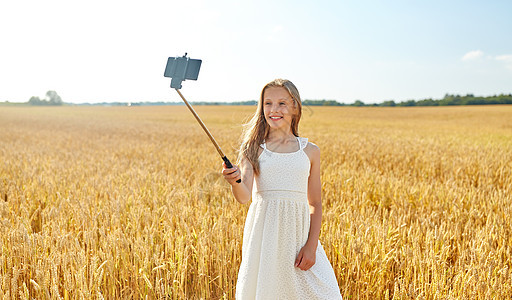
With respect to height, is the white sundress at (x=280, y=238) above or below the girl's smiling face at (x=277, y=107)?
below

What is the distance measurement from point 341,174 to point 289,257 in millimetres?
4605

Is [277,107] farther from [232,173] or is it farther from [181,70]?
[181,70]

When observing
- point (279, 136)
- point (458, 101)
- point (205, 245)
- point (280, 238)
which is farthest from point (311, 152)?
point (458, 101)

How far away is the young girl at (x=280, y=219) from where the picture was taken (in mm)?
2020

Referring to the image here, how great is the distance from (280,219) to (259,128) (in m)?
0.52

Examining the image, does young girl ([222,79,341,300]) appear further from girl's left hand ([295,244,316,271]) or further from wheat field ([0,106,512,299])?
wheat field ([0,106,512,299])

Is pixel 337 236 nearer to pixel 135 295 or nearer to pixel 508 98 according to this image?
pixel 135 295

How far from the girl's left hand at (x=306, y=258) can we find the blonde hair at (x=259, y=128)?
0.46 meters

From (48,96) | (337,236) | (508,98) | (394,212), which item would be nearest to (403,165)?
(394,212)

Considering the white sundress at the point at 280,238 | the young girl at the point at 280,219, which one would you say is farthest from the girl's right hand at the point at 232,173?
the white sundress at the point at 280,238

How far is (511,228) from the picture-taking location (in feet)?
12.6

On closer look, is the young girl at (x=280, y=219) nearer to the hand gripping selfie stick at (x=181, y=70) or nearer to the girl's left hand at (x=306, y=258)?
the girl's left hand at (x=306, y=258)

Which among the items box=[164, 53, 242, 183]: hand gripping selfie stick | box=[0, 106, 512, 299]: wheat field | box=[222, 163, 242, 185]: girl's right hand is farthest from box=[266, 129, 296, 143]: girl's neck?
box=[164, 53, 242, 183]: hand gripping selfie stick

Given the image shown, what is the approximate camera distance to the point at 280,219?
204 centimetres
